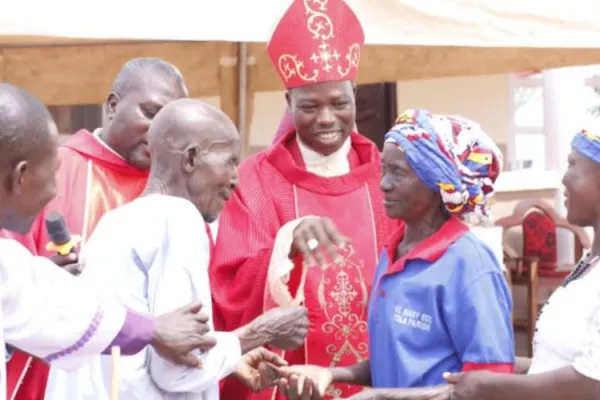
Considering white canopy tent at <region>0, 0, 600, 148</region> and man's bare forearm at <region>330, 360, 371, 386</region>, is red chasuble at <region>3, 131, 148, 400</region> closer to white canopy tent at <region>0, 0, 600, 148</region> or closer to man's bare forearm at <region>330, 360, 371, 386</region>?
white canopy tent at <region>0, 0, 600, 148</region>

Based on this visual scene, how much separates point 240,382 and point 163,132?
45.1 inches

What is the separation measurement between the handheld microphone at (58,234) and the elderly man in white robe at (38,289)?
601 millimetres

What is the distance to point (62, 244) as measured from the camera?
4.00m

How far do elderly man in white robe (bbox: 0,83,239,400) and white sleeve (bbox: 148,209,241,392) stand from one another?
8.7 inches

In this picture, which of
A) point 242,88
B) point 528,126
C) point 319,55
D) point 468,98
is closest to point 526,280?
point 468,98

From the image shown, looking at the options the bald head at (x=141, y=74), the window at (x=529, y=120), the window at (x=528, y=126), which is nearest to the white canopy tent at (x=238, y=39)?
the bald head at (x=141, y=74)

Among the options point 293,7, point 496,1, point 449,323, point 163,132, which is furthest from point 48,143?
point 496,1

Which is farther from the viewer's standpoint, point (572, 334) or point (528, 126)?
point (528, 126)

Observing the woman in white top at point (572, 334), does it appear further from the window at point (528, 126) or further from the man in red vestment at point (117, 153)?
the window at point (528, 126)

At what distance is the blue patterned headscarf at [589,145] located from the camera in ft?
12.5

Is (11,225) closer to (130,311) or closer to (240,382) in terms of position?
(130,311)

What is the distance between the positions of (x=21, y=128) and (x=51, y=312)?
19.1 inches

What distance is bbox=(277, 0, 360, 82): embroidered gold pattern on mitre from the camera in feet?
16.0

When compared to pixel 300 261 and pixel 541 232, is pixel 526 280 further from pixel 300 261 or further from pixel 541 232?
pixel 300 261
